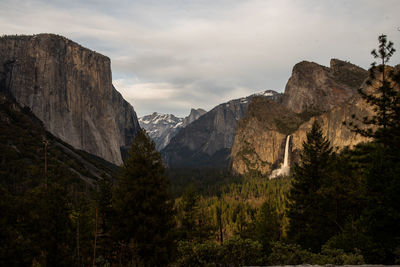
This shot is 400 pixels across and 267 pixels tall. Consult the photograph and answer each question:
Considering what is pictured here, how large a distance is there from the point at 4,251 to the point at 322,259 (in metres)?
19.0

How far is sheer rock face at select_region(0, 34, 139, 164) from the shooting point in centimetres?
15050

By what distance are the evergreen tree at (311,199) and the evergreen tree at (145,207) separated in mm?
16424

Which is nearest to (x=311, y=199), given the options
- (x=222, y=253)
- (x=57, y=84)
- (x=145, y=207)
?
(x=222, y=253)

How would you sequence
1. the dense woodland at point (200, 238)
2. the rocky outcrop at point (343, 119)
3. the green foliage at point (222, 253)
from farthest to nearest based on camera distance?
1. the rocky outcrop at point (343, 119)
2. the green foliage at point (222, 253)
3. the dense woodland at point (200, 238)

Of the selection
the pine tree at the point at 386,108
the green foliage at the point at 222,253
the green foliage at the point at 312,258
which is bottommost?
the green foliage at the point at 312,258

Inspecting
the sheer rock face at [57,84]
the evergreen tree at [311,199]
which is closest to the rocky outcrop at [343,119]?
the evergreen tree at [311,199]

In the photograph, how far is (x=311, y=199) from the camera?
30.4 metres

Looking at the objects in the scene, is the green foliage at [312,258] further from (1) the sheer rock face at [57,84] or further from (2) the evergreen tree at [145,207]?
(1) the sheer rock face at [57,84]

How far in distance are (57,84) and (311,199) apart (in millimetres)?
158722

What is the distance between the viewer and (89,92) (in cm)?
17562

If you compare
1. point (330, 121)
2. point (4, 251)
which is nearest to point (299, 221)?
point (4, 251)

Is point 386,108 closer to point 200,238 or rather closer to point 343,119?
point 200,238

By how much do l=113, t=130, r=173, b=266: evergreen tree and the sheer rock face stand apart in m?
146

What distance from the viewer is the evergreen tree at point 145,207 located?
1773cm
